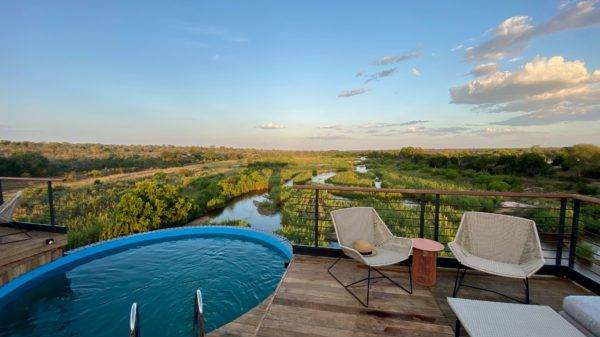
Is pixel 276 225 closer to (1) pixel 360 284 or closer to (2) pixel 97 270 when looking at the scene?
(2) pixel 97 270

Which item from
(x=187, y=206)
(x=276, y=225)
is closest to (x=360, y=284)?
(x=276, y=225)

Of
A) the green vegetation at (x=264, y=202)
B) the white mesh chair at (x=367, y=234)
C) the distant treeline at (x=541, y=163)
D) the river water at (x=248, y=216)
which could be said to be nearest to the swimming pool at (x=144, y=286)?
the green vegetation at (x=264, y=202)

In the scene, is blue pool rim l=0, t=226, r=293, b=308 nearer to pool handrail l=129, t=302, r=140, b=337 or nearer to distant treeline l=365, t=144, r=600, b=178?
pool handrail l=129, t=302, r=140, b=337

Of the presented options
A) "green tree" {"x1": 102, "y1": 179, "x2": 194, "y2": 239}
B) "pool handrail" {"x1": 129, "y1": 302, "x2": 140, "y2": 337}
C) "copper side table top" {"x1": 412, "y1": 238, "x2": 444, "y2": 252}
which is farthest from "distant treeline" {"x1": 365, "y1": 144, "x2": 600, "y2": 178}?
"pool handrail" {"x1": 129, "y1": 302, "x2": 140, "y2": 337}

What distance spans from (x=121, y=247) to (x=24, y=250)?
5.79 feet

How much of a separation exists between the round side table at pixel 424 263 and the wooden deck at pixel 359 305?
8cm

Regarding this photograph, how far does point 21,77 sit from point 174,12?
19.3 feet

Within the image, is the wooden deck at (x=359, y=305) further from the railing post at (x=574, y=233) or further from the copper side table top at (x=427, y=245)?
the copper side table top at (x=427, y=245)

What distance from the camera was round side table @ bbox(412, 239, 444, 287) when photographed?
2.80 metres

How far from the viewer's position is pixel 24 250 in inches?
158

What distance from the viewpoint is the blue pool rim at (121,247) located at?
13.0 ft

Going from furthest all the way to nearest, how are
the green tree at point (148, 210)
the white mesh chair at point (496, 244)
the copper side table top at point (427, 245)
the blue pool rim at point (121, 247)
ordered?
the green tree at point (148, 210)
the blue pool rim at point (121, 247)
the copper side table top at point (427, 245)
the white mesh chair at point (496, 244)

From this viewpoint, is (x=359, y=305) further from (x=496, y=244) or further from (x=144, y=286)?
(x=144, y=286)

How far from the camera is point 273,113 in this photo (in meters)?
14.9
